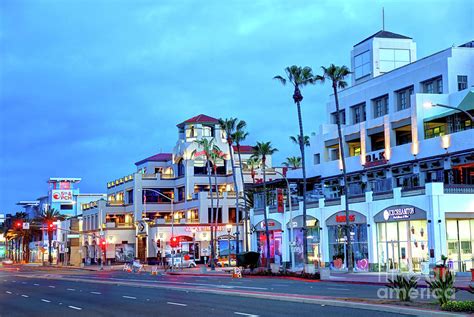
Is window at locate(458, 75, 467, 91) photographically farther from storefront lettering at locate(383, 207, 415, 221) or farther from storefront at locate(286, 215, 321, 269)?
storefront at locate(286, 215, 321, 269)

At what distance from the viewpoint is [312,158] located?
72688 mm

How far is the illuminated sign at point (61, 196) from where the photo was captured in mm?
164750

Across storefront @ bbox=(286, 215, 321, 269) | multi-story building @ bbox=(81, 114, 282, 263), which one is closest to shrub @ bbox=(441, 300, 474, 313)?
storefront @ bbox=(286, 215, 321, 269)

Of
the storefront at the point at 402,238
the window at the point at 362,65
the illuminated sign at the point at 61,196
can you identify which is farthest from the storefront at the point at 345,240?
the illuminated sign at the point at 61,196

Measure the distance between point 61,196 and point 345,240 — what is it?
118082 millimetres

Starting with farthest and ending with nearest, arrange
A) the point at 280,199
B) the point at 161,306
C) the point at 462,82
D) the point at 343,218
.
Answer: the point at 280,199 → the point at 343,218 → the point at 462,82 → the point at 161,306

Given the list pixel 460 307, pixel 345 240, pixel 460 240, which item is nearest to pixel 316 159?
pixel 345 240

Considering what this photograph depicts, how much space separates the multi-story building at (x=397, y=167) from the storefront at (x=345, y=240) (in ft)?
0.27

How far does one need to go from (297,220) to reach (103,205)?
2054 inches

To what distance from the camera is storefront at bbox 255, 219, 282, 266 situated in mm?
69875

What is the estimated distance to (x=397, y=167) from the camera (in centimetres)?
5825

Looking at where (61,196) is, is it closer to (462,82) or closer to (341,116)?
(341,116)

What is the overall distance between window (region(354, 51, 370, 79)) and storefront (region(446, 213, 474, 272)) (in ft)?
76.8

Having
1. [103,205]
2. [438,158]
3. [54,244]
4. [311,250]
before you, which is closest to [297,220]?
[311,250]
